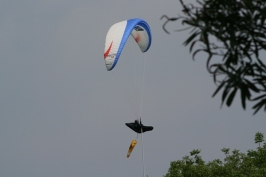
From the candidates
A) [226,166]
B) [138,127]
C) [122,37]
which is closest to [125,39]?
[122,37]

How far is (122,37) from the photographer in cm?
3553

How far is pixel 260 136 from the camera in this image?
2158 inches

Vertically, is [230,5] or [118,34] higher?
[118,34]

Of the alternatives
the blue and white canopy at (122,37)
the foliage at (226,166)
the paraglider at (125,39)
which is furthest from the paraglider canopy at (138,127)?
the foliage at (226,166)

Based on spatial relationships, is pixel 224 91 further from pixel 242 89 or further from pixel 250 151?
pixel 250 151

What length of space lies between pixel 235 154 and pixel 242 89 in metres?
48.0

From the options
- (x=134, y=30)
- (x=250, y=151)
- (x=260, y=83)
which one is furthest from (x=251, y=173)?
(x=260, y=83)

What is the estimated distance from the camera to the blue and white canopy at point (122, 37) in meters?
35.3

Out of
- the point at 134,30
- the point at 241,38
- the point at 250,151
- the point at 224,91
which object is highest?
the point at 134,30

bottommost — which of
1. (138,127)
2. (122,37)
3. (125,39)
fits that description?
(138,127)

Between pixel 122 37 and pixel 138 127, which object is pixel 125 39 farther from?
pixel 138 127

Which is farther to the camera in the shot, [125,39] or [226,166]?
[226,166]

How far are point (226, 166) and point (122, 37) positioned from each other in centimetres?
1940

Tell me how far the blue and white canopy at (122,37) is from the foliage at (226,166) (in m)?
13.4
